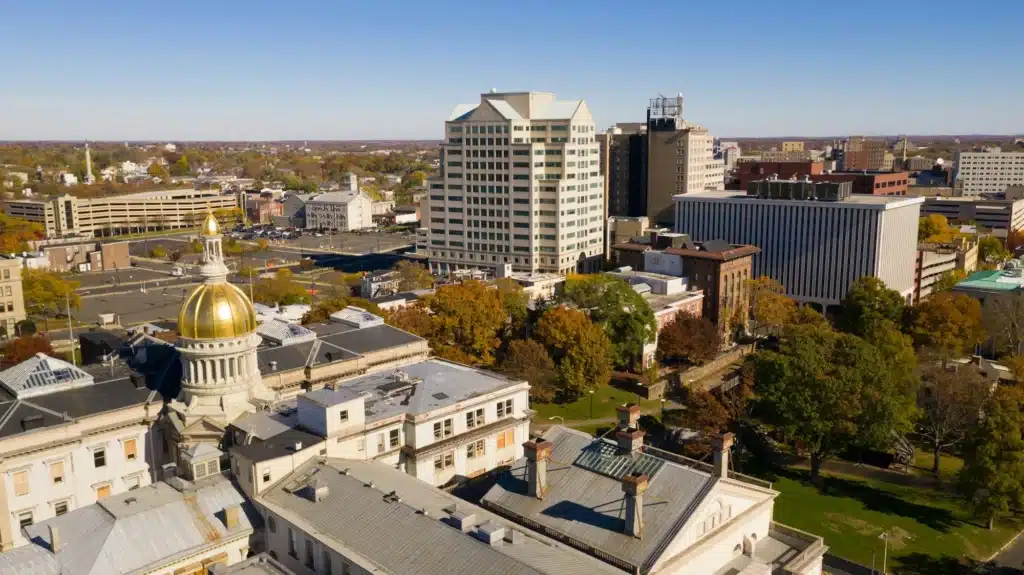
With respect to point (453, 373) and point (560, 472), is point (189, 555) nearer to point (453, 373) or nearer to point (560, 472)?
point (560, 472)

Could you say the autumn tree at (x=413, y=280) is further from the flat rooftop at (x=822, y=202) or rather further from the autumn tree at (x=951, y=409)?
the autumn tree at (x=951, y=409)

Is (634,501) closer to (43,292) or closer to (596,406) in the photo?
(596,406)

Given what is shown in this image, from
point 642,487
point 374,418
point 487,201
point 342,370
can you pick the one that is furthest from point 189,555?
point 487,201

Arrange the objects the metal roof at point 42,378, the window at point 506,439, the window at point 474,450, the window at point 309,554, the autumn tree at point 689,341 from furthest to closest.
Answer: the autumn tree at point 689,341, the window at point 506,439, the window at point 474,450, the metal roof at point 42,378, the window at point 309,554

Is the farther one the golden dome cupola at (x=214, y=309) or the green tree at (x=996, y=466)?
the green tree at (x=996, y=466)

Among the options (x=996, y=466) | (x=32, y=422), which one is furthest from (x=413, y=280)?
(x=996, y=466)

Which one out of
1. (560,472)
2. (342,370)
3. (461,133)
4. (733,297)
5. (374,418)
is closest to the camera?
(560,472)

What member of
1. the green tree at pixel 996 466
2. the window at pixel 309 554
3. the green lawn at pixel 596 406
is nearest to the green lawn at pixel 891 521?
the green tree at pixel 996 466
